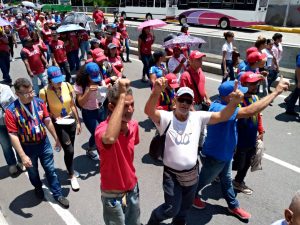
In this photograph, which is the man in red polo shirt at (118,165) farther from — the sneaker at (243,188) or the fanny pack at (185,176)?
the sneaker at (243,188)

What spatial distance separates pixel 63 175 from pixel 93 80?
175 centimetres

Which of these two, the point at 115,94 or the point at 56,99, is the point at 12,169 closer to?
the point at 56,99

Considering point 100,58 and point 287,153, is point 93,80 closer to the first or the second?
point 100,58

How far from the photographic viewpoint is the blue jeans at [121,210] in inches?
109

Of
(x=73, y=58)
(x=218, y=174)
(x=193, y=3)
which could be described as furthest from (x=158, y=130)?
(x=193, y=3)

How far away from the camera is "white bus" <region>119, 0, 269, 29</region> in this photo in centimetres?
1880

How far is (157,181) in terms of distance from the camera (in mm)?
4840

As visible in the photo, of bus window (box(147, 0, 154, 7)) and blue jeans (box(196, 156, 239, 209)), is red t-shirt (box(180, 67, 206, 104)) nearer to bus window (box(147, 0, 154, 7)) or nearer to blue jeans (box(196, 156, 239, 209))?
blue jeans (box(196, 156, 239, 209))

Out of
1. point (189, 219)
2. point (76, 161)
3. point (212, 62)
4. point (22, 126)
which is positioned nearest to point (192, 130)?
point (189, 219)

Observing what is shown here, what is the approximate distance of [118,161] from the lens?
2707mm

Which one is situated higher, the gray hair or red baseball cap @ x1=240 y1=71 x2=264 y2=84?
the gray hair

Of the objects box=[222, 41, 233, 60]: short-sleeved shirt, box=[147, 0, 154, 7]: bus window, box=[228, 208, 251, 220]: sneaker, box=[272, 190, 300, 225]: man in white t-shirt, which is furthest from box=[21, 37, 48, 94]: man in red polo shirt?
box=[147, 0, 154, 7]: bus window

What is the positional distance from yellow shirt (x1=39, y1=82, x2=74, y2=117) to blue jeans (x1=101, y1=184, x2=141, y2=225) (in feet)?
6.45

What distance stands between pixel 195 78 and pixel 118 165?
104 inches
